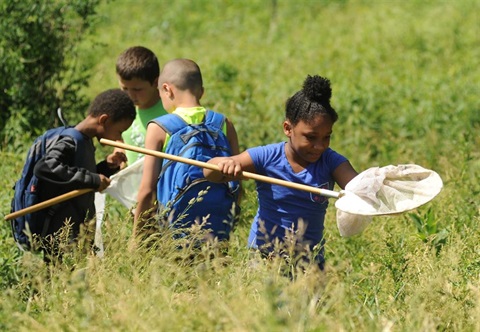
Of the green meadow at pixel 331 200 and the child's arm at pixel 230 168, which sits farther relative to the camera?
the child's arm at pixel 230 168

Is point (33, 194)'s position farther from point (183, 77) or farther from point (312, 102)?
point (312, 102)

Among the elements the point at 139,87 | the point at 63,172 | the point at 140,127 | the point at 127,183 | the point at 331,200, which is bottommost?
the point at 331,200

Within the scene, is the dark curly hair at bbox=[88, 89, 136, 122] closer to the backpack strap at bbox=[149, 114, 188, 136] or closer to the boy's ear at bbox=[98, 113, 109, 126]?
the boy's ear at bbox=[98, 113, 109, 126]

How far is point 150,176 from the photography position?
5.52 metres

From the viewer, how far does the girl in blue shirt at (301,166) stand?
509 cm

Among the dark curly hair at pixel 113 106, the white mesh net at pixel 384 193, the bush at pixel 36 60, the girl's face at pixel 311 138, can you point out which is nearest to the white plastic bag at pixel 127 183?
the dark curly hair at pixel 113 106

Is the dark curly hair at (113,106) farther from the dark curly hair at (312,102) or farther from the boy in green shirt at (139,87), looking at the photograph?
the dark curly hair at (312,102)

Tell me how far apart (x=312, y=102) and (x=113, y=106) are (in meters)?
1.34

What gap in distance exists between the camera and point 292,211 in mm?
5168

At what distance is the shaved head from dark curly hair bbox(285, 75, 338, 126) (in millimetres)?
830

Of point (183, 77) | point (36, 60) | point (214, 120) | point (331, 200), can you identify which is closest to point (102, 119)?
point (183, 77)

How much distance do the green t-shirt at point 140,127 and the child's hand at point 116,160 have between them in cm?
7

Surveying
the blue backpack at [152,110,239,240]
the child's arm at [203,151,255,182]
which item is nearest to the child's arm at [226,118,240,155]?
the blue backpack at [152,110,239,240]

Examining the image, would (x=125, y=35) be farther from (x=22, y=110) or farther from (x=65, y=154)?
(x=65, y=154)
